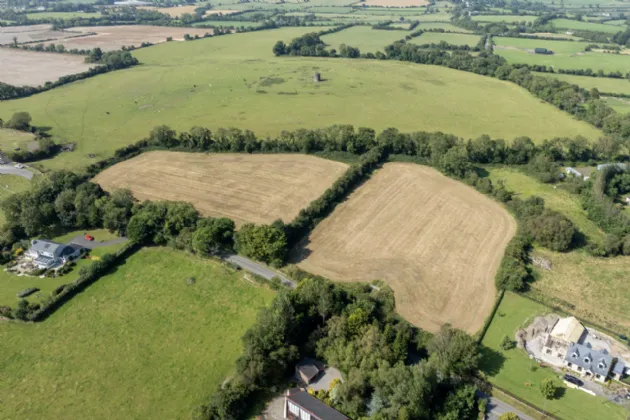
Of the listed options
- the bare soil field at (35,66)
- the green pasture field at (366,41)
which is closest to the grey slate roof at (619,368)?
the green pasture field at (366,41)

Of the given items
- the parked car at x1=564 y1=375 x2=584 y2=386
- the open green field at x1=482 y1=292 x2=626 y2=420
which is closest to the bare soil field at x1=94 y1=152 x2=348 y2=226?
the open green field at x1=482 y1=292 x2=626 y2=420

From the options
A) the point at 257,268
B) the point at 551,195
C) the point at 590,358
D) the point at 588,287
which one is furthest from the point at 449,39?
the point at 590,358

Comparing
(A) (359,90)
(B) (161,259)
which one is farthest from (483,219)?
(A) (359,90)

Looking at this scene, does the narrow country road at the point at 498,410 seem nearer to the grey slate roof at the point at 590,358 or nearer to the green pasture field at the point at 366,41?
the grey slate roof at the point at 590,358

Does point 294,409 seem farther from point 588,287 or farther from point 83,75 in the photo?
point 83,75

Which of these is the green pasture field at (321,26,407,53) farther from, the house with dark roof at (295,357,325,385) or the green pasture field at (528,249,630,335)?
the house with dark roof at (295,357,325,385)
